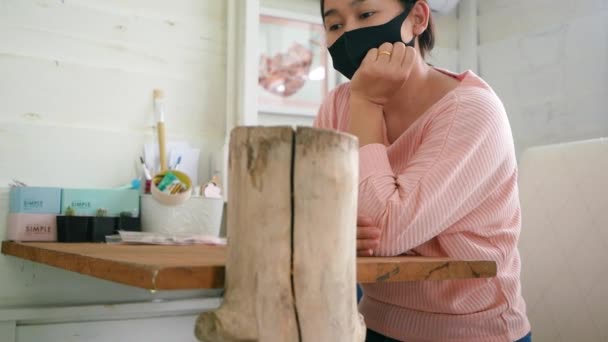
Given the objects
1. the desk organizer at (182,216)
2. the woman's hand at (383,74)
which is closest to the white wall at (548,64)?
the woman's hand at (383,74)

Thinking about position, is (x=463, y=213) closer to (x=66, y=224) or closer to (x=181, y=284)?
(x=181, y=284)

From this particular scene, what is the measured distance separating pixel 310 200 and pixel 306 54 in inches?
59.3

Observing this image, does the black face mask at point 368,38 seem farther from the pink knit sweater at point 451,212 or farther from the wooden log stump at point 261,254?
the wooden log stump at point 261,254

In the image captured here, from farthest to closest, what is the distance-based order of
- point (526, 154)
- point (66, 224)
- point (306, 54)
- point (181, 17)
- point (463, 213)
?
point (306, 54), point (526, 154), point (181, 17), point (66, 224), point (463, 213)

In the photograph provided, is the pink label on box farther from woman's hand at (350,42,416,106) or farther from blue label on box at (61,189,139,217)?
woman's hand at (350,42,416,106)

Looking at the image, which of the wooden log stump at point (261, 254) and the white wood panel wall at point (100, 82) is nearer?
the wooden log stump at point (261, 254)

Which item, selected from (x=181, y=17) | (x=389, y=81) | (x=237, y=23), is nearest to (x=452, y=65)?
(x=237, y=23)

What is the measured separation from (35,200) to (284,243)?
88 centimetres

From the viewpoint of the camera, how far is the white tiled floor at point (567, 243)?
132 centimetres

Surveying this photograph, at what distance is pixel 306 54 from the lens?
6.39 ft

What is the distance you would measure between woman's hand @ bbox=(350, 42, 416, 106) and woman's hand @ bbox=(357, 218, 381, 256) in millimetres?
268

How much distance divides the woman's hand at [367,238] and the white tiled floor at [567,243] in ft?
2.67

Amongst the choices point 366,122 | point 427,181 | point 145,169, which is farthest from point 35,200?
point 427,181

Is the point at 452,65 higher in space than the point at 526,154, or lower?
higher
